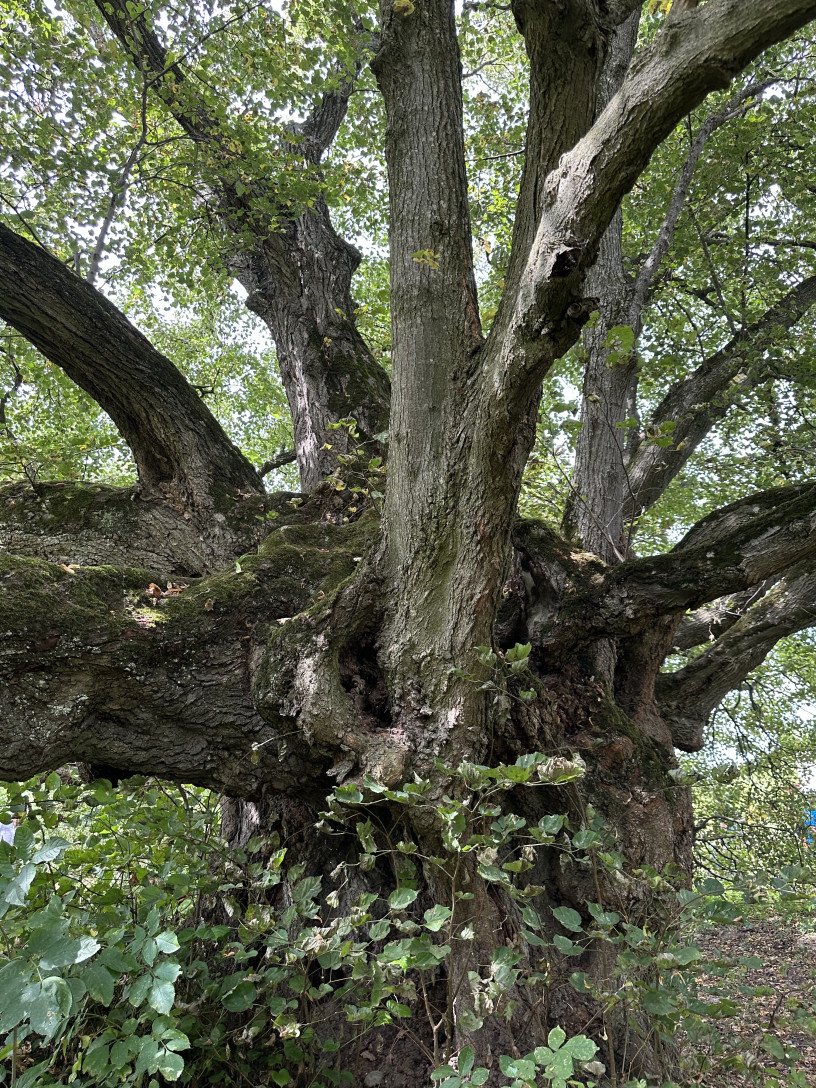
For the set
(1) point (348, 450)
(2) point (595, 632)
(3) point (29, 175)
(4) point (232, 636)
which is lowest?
(4) point (232, 636)

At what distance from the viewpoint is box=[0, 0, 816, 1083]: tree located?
84.7 inches

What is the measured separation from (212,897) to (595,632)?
208 centimetres

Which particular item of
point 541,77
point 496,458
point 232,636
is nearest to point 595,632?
point 496,458

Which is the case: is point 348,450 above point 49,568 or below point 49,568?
above

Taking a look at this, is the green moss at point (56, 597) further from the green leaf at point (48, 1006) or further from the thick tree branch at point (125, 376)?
the green leaf at point (48, 1006)

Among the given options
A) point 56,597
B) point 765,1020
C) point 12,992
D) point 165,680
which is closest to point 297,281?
point 56,597

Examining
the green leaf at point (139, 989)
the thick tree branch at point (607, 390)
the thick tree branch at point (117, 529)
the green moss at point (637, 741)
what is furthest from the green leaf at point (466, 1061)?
the thick tree branch at point (607, 390)

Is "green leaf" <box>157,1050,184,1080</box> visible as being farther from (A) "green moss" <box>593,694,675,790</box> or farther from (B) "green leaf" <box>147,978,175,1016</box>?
(A) "green moss" <box>593,694,675,790</box>

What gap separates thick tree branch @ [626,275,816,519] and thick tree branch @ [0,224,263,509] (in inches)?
112

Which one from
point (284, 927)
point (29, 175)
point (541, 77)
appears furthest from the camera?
point (29, 175)

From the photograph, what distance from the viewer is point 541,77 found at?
2.27m

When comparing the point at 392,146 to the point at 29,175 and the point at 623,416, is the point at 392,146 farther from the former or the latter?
the point at 29,175

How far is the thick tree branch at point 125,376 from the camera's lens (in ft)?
11.0

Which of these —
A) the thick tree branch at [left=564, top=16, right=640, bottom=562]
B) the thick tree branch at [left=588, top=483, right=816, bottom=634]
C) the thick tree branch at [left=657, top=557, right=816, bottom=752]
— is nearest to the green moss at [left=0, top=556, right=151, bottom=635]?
the thick tree branch at [left=588, top=483, right=816, bottom=634]
